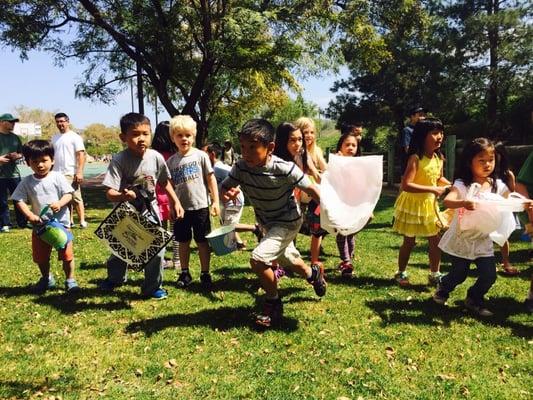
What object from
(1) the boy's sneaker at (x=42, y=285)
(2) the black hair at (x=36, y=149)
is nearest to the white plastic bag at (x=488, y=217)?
(2) the black hair at (x=36, y=149)

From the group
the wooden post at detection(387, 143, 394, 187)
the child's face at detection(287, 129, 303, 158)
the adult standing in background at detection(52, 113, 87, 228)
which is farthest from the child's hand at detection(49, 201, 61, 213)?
the wooden post at detection(387, 143, 394, 187)

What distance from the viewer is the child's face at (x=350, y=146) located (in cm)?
594

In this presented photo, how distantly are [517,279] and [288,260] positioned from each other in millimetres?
3111

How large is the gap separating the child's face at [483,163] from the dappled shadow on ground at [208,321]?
87.3 inches

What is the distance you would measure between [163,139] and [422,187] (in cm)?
316

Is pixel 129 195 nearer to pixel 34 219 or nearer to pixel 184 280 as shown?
pixel 34 219

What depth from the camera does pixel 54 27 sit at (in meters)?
15.9

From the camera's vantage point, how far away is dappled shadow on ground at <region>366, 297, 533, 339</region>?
447cm

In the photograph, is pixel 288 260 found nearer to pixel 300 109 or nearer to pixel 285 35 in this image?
pixel 285 35

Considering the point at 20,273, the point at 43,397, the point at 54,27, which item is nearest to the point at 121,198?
the point at 43,397

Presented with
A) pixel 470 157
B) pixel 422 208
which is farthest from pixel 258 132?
pixel 422 208

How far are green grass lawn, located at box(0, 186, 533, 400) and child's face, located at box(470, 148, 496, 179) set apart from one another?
1.37 meters

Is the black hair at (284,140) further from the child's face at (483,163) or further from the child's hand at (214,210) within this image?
the child's face at (483,163)

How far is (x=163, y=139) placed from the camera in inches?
239
